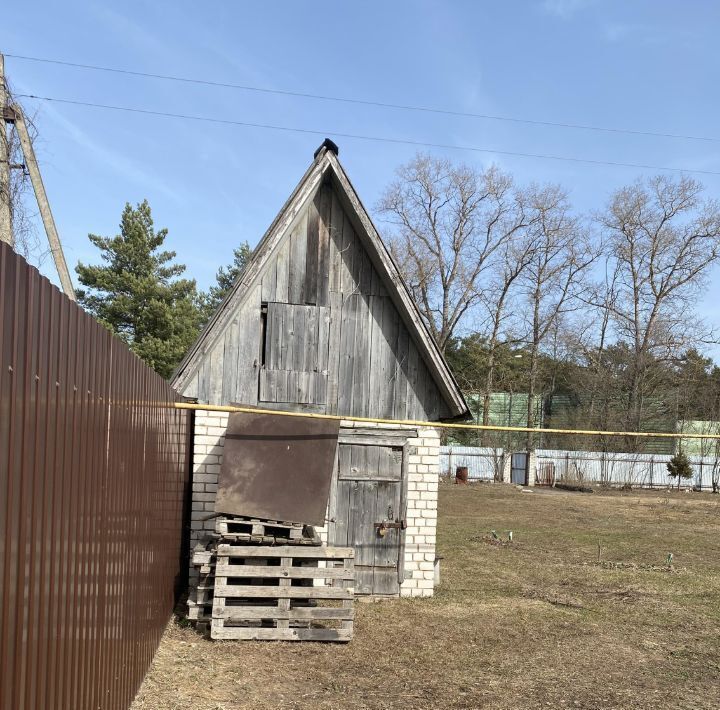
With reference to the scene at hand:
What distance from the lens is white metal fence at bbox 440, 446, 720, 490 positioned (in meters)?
41.2

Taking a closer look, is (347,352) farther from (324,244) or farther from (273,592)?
(273,592)

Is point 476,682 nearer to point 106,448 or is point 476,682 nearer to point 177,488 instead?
point 177,488

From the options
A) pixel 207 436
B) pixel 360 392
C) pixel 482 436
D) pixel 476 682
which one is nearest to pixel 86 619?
pixel 476 682

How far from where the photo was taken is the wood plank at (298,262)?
10844 millimetres

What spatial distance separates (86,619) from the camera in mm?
3865

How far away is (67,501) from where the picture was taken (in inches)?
131


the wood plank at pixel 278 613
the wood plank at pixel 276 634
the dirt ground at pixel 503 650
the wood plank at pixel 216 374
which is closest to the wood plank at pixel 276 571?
the wood plank at pixel 278 613

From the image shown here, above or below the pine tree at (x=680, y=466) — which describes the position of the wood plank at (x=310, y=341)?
above

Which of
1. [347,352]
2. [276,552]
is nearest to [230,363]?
[347,352]

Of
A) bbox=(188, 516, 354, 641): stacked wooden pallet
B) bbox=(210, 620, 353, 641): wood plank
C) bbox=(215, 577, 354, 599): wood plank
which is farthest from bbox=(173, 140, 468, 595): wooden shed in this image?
bbox=(210, 620, 353, 641): wood plank

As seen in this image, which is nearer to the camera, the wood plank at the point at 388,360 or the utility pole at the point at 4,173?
the wood plank at the point at 388,360

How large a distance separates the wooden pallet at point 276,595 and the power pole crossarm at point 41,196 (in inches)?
360

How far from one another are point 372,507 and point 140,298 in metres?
30.2

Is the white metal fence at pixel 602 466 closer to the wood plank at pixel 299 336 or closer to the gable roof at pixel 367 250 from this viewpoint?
the gable roof at pixel 367 250
